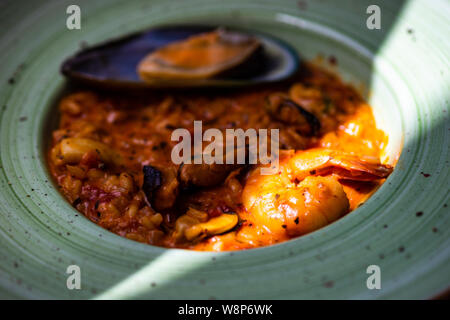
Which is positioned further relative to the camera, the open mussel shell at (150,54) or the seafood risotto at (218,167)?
the open mussel shell at (150,54)

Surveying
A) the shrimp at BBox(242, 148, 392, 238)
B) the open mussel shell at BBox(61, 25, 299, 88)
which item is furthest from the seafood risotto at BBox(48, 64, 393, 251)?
the open mussel shell at BBox(61, 25, 299, 88)

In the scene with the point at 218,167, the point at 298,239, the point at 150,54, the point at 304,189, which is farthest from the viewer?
the point at 150,54

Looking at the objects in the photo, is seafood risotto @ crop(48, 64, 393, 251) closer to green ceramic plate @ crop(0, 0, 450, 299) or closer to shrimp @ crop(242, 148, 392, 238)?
shrimp @ crop(242, 148, 392, 238)

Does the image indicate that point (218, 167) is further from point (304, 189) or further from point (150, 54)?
point (150, 54)

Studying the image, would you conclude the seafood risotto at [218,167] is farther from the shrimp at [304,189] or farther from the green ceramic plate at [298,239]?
the green ceramic plate at [298,239]

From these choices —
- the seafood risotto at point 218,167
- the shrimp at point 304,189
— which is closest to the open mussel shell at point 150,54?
the seafood risotto at point 218,167

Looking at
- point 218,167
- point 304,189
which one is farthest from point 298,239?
point 218,167
